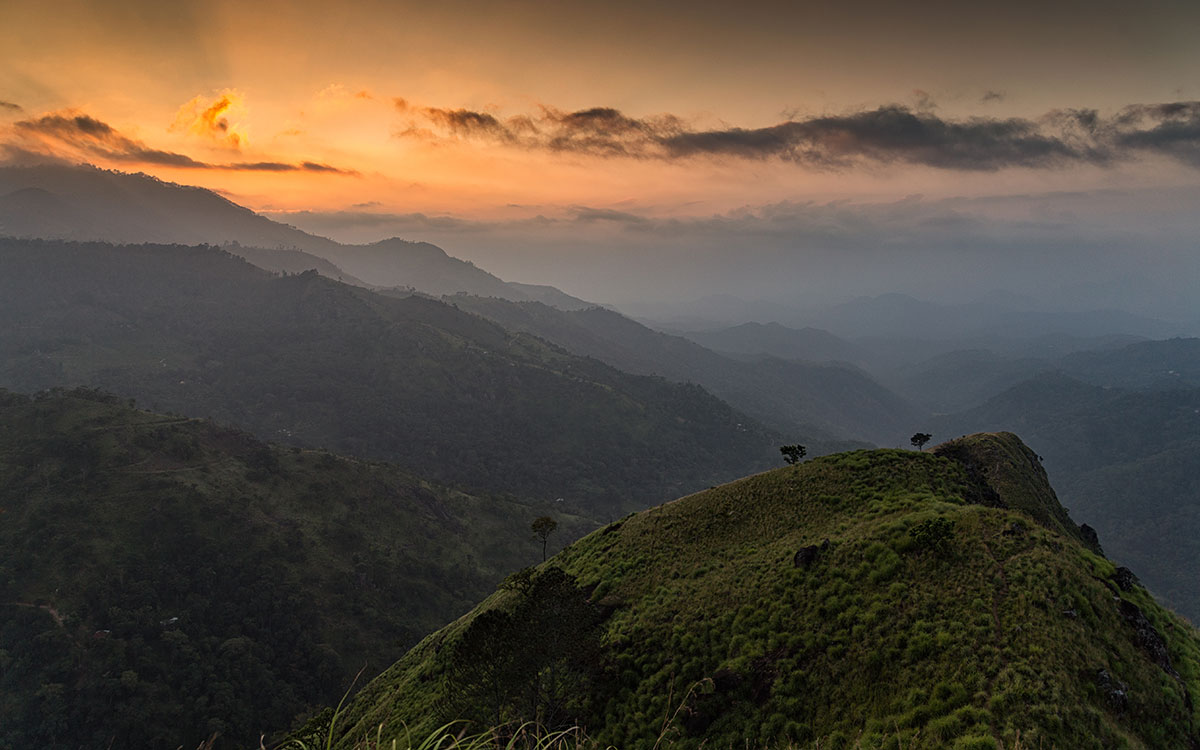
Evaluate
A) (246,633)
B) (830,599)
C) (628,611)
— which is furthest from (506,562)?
(830,599)

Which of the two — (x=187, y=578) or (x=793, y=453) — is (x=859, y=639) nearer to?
(x=793, y=453)

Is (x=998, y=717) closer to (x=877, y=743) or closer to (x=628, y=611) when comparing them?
(x=877, y=743)

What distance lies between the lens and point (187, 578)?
139 metres

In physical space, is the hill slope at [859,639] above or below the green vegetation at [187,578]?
above

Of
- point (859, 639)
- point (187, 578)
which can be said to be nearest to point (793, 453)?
point (859, 639)

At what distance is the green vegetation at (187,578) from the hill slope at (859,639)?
100 meters

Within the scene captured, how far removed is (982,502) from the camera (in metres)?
45.3

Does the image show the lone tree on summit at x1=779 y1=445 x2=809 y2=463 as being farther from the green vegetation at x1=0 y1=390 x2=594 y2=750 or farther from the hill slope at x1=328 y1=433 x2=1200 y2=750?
the green vegetation at x1=0 y1=390 x2=594 y2=750

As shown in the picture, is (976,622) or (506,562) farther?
(506,562)

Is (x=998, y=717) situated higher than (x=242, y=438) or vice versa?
(x=998, y=717)

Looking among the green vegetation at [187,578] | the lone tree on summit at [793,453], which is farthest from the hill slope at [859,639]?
the green vegetation at [187,578]

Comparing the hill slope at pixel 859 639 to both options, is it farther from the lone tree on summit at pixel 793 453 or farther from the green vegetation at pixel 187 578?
the green vegetation at pixel 187 578

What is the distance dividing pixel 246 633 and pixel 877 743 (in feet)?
513

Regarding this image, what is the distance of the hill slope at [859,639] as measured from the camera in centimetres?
2214
